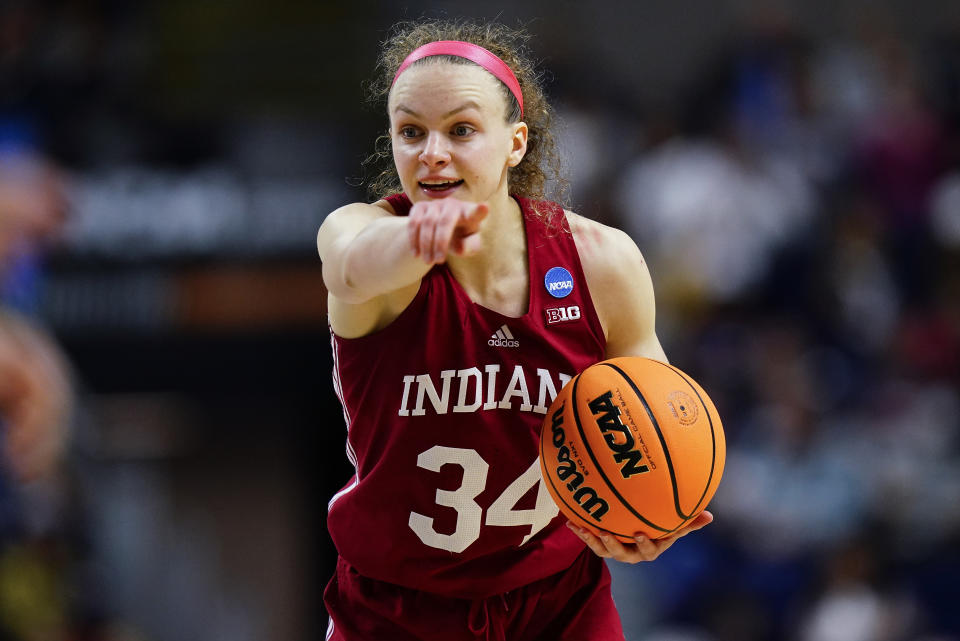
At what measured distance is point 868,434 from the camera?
879 cm

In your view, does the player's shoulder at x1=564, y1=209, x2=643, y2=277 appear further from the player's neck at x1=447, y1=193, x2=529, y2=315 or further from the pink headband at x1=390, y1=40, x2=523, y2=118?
the pink headband at x1=390, y1=40, x2=523, y2=118

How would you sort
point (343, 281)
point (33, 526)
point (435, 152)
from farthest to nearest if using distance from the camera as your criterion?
point (33, 526), point (435, 152), point (343, 281)

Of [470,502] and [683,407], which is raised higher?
[683,407]

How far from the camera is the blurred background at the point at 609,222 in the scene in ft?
27.3

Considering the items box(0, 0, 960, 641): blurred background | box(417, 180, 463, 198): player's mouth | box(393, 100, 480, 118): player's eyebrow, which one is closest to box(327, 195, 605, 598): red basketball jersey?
box(417, 180, 463, 198): player's mouth

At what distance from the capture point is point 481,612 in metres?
3.78

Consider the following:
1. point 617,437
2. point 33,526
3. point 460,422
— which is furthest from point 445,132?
point 33,526

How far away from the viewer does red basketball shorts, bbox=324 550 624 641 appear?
377 cm

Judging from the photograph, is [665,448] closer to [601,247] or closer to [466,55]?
[601,247]

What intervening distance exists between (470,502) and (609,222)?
19.6 feet

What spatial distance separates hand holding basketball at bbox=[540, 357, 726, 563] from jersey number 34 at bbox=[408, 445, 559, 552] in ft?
0.56


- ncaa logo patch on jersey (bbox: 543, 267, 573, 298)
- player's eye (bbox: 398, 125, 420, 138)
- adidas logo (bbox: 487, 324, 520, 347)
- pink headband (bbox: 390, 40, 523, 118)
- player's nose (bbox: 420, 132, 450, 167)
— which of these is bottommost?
adidas logo (bbox: 487, 324, 520, 347)

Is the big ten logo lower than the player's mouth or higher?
lower

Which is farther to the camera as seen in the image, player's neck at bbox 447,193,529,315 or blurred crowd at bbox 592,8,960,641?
blurred crowd at bbox 592,8,960,641
